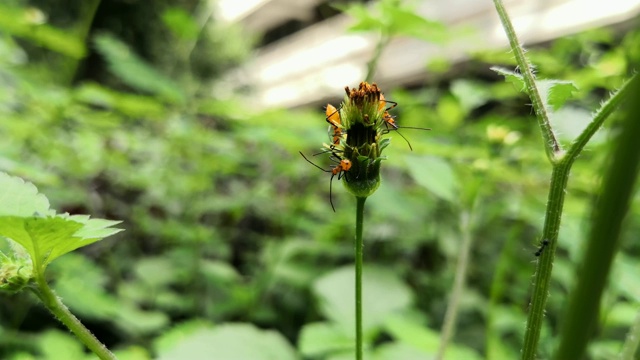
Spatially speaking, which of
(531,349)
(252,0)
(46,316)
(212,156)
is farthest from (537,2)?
(252,0)

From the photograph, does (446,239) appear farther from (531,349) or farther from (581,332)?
(581,332)

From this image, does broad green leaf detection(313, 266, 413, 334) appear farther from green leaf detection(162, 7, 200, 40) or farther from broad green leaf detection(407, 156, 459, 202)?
green leaf detection(162, 7, 200, 40)

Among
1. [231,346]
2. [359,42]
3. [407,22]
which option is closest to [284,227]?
[407,22]

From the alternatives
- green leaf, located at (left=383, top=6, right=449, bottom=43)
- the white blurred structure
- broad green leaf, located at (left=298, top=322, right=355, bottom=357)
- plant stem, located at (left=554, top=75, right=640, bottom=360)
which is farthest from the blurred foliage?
plant stem, located at (left=554, top=75, right=640, bottom=360)

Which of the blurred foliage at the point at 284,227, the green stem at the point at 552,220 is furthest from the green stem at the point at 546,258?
the blurred foliage at the point at 284,227

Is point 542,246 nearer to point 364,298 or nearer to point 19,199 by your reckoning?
point 19,199

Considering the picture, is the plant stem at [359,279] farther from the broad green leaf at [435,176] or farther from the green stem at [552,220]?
the broad green leaf at [435,176]
